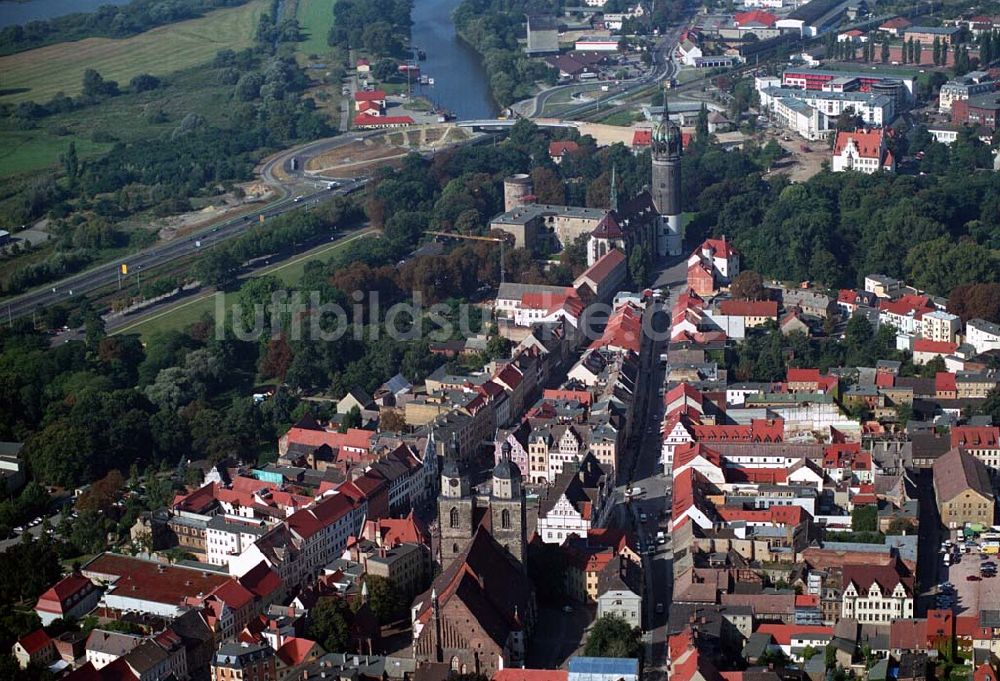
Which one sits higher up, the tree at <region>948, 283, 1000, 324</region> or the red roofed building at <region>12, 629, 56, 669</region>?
the tree at <region>948, 283, 1000, 324</region>

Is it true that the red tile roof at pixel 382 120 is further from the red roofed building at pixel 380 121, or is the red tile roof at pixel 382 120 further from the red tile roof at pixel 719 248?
the red tile roof at pixel 719 248

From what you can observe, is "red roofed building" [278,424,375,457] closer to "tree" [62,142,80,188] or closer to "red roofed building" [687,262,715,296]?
"red roofed building" [687,262,715,296]

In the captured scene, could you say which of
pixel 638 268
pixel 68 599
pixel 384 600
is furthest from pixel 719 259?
pixel 68 599

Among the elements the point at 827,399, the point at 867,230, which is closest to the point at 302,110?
the point at 867,230

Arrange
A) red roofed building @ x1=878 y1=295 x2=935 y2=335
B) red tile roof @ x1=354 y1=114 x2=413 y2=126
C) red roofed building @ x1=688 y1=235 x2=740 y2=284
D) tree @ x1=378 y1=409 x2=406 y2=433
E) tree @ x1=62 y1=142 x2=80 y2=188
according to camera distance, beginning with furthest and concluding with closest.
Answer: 1. red tile roof @ x1=354 y1=114 x2=413 y2=126
2. tree @ x1=62 y1=142 x2=80 y2=188
3. red roofed building @ x1=688 y1=235 x2=740 y2=284
4. red roofed building @ x1=878 y1=295 x2=935 y2=335
5. tree @ x1=378 y1=409 x2=406 y2=433

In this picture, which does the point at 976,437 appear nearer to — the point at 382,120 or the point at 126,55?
the point at 382,120

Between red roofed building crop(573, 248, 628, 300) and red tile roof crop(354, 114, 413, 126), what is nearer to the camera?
red roofed building crop(573, 248, 628, 300)

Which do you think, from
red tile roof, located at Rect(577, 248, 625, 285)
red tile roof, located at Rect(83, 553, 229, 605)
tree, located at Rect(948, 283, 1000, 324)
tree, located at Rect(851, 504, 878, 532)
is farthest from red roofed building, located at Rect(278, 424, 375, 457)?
tree, located at Rect(948, 283, 1000, 324)

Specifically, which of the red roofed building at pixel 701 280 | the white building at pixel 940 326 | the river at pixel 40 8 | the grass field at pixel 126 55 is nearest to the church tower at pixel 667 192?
the red roofed building at pixel 701 280
